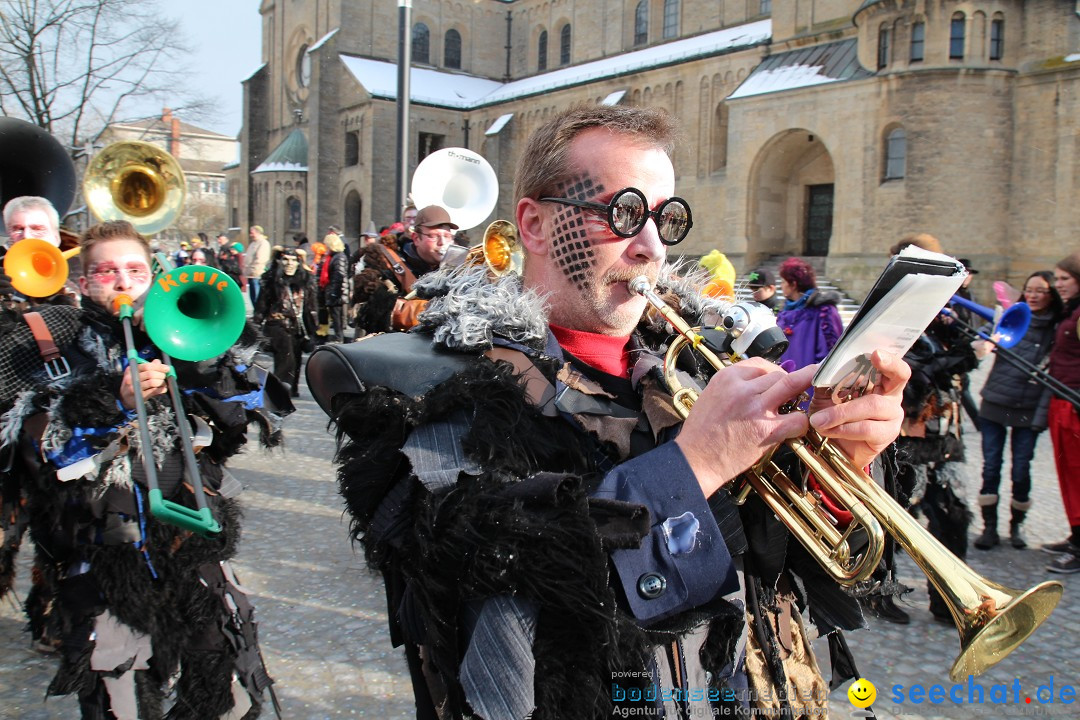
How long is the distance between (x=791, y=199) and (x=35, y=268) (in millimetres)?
26363

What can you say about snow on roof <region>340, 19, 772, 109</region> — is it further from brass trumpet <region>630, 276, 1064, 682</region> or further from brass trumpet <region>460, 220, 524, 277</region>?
brass trumpet <region>630, 276, 1064, 682</region>

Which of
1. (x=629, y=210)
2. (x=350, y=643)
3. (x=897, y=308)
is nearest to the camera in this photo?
(x=897, y=308)

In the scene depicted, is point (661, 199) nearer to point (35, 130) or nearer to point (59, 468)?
point (59, 468)

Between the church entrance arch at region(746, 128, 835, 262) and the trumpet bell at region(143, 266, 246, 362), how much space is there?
2475cm

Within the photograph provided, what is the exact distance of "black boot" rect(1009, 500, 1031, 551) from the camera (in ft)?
19.4

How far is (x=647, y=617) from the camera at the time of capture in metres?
1.31

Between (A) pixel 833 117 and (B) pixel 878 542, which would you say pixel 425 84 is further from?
(B) pixel 878 542

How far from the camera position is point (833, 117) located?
23.8 m

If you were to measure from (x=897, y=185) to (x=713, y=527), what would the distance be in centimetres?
2418

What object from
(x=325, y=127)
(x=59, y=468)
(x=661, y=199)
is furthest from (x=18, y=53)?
(x=661, y=199)

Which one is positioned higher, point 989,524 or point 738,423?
point 738,423

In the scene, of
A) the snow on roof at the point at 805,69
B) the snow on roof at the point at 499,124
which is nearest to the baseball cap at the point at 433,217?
the snow on roof at the point at 805,69

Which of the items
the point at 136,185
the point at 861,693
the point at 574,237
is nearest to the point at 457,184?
the point at 136,185


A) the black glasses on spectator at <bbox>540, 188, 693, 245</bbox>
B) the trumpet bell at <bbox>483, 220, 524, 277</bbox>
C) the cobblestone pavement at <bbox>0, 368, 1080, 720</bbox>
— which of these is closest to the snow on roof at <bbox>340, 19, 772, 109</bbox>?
the trumpet bell at <bbox>483, 220, 524, 277</bbox>
